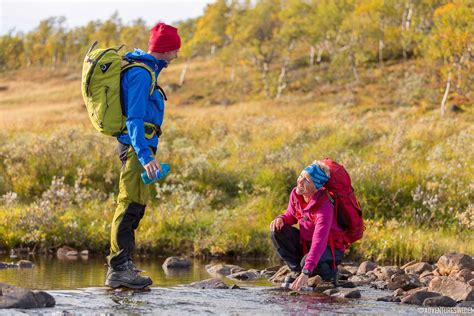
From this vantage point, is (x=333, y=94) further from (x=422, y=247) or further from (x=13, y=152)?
(x=422, y=247)

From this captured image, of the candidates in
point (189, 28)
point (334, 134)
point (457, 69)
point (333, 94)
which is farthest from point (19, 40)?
point (334, 134)

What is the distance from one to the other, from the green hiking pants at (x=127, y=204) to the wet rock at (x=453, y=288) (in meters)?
2.90

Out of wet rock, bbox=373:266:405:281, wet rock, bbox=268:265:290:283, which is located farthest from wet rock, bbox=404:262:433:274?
wet rock, bbox=268:265:290:283

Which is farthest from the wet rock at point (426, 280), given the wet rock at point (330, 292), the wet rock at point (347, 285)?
the wet rock at point (330, 292)

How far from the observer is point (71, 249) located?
11.3m

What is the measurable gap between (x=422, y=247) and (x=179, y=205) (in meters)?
3.73

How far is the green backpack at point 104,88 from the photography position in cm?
696

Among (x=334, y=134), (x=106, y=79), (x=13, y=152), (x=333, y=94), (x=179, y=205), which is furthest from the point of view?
(x=333, y=94)

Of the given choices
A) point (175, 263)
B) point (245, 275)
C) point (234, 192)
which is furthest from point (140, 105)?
point (234, 192)

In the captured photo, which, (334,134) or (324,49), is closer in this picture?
(334,134)

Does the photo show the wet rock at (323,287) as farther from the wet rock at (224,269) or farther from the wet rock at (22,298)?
the wet rock at (22,298)

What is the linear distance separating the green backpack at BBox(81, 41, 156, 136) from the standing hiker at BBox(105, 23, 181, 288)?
0.08 meters

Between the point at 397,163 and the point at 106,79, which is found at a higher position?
the point at 106,79

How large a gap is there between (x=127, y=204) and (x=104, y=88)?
40.8 inches
